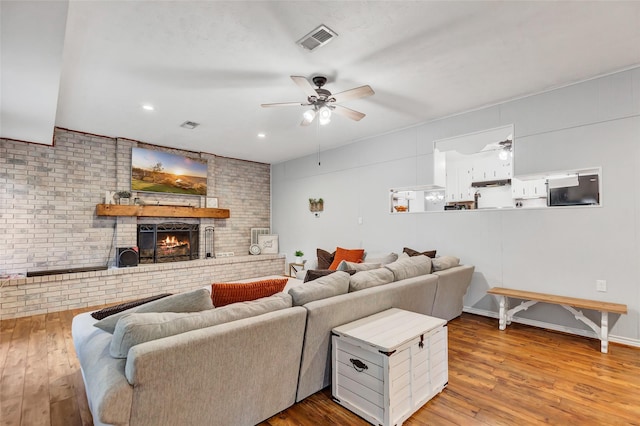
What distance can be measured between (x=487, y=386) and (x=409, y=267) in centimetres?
123

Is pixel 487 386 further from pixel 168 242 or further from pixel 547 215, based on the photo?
pixel 168 242

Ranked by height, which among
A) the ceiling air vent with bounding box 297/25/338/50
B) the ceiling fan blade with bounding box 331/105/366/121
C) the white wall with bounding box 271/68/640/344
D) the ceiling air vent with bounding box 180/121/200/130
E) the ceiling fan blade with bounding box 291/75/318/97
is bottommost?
the white wall with bounding box 271/68/640/344

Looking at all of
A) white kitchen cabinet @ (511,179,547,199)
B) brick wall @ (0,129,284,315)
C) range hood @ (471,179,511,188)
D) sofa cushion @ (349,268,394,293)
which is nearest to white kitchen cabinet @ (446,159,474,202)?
range hood @ (471,179,511,188)

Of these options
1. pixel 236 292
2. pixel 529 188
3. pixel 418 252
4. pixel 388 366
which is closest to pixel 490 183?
pixel 529 188

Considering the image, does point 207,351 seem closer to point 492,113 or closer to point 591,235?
point 591,235

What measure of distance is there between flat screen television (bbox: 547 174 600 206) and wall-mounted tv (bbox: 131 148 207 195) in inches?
237

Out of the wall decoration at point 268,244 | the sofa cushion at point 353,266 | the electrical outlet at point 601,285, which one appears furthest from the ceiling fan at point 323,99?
the wall decoration at point 268,244

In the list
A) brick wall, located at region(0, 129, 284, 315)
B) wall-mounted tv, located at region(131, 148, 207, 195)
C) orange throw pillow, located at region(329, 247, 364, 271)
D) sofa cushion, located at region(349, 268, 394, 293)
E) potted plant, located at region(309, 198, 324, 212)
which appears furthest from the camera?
potted plant, located at region(309, 198, 324, 212)

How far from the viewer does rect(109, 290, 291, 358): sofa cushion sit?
152 cm

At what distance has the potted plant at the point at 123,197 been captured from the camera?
210 inches

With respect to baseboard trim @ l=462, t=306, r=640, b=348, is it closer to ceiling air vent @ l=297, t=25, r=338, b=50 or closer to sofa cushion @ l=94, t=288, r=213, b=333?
sofa cushion @ l=94, t=288, r=213, b=333

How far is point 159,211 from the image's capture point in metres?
5.69

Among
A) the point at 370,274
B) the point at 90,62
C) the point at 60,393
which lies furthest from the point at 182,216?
the point at 370,274

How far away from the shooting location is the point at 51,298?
448cm
